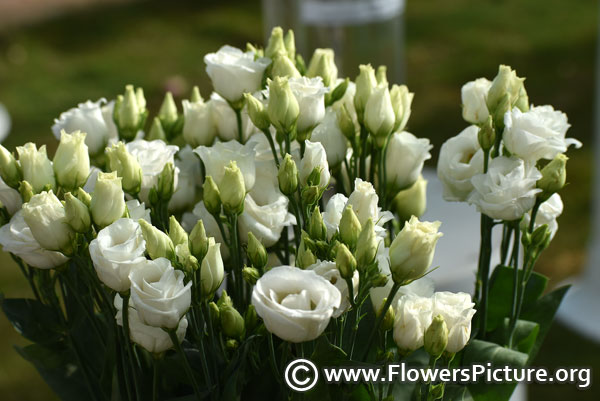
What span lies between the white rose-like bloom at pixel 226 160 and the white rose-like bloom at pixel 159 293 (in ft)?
0.39

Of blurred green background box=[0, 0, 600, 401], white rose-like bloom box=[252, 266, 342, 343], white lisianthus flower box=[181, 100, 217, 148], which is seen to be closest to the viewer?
white rose-like bloom box=[252, 266, 342, 343]

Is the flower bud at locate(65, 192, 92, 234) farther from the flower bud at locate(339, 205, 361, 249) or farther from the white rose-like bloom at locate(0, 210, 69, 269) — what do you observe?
the flower bud at locate(339, 205, 361, 249)

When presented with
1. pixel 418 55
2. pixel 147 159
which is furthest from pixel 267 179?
pixel 418 55

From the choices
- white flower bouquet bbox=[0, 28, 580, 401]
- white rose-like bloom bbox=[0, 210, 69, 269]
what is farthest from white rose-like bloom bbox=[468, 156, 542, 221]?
white rose-like bloom bbox=[0, 210, 69, 269]

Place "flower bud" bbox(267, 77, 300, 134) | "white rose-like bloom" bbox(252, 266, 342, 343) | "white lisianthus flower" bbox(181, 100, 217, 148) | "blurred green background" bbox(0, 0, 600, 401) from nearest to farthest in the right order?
"white rose-like bloom" bbox(252, 266, 342, 343), "flower bud" bbox(267, 77, 300, 134), "white lisianthus flower" bbox(181, 100, 217, 148), "blurred green background" bbox(0, 0, 600, 401)

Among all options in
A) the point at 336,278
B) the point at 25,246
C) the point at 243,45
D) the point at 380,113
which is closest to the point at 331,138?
the point at 380,113

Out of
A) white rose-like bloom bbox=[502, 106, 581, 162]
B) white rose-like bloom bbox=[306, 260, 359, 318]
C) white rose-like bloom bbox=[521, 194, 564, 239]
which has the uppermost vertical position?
white rose-like bloom bbox=[502, 106, 581, 162]

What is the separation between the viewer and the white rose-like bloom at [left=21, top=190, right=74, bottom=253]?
0.58 meters

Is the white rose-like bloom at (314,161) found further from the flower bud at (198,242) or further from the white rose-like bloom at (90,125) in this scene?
the white rose-like bloom at (90,125)

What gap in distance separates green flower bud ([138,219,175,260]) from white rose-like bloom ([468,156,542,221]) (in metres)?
0.23

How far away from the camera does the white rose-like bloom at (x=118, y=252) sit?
1.80 feet

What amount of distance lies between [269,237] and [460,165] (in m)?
0.17

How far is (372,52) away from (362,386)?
1460mm

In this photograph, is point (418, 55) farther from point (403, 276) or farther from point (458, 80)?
point (403, 276)
